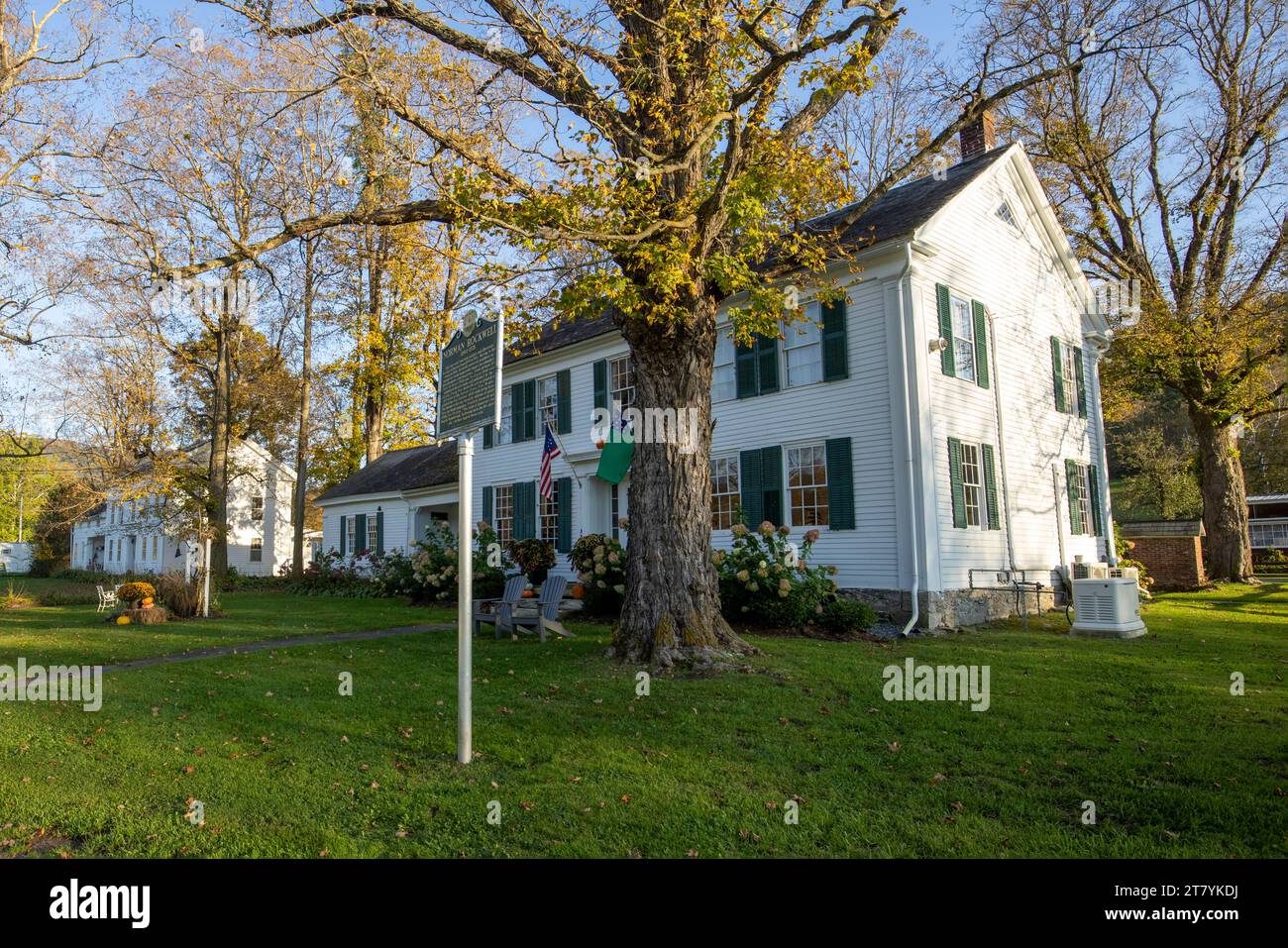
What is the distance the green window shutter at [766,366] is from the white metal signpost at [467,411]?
31.5 feet

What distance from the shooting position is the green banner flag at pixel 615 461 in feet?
54.8

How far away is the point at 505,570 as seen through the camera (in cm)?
1953

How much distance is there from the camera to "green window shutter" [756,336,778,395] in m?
15.0

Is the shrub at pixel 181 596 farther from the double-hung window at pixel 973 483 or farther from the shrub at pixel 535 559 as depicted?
the double-hung window at pixel 973 483

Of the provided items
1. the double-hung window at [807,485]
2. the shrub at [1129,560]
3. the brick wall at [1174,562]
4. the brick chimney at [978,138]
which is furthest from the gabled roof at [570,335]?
the brick wall at [1174,562]

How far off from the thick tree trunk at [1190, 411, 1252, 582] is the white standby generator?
36.3ft

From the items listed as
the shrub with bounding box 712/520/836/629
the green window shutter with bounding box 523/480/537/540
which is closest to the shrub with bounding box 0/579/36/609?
the green window shutter with bounding box 523/480/537/540

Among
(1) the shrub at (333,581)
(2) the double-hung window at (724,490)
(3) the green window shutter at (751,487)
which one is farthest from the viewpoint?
(1) the shrub at (333,581)

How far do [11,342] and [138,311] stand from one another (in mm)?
11300

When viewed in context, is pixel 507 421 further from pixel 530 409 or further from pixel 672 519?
pixel 672 519

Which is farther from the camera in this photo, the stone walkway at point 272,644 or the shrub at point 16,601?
the shrub at point 16,601

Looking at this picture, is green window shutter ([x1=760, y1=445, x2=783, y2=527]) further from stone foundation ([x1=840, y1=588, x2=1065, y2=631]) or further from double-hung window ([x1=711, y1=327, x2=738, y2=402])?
stone foundation ([x1=840, y1=588, x2=1065, y2=631])

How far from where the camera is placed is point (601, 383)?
1847 centimetres

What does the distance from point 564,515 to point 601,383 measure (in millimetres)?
3287
